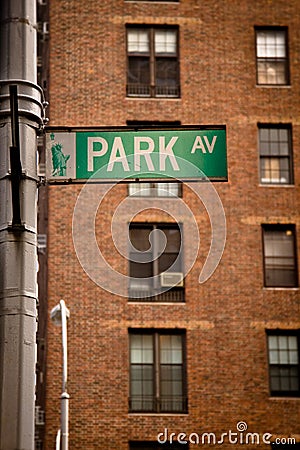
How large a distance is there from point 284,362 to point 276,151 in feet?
24.0

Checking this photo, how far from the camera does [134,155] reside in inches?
257

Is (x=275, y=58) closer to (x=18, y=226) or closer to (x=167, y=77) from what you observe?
(x=167, y=77)

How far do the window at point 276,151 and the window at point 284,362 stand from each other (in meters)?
5.52

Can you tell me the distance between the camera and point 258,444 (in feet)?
98.8

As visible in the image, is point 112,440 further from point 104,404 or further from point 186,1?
point 186,1

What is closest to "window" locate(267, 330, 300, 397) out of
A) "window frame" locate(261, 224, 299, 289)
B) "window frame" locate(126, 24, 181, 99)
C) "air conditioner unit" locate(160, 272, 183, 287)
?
"window frame" locate(261, 224, 299, 289)

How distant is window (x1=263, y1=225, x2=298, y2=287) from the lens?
3206 centimetres

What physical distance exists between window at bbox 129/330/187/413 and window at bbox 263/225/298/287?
3747 millimetres

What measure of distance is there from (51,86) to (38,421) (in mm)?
11190

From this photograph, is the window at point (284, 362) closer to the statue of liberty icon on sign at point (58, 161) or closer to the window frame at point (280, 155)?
the window frame at point (280, 155)

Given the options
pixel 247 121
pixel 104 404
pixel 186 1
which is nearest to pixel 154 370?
pixel 104 404

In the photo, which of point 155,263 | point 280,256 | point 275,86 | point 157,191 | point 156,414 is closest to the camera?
point 156,414

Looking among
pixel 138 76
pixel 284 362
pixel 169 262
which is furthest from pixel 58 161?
pixel 138 76

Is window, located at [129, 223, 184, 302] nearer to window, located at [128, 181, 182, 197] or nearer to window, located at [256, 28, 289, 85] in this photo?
window, located at [128, 181, 182, 197]
